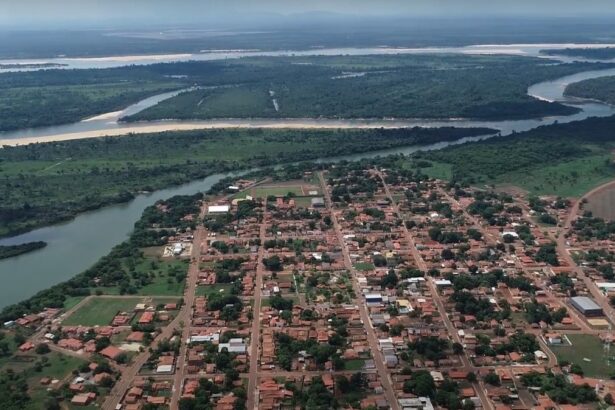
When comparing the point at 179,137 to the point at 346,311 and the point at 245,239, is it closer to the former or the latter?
the point at 245,239

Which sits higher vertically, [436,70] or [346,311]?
[436,70]

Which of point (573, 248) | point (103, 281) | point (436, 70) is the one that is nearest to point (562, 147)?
point (573, 248)

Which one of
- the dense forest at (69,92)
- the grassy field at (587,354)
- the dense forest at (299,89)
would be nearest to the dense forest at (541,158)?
the dense forest at (299,89)

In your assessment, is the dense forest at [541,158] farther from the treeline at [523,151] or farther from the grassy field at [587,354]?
the grassy field at [587,354]

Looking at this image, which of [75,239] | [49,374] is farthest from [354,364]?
[75,239]

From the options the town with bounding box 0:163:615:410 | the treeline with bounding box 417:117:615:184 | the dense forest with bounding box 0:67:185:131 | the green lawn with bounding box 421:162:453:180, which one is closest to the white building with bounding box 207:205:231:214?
the town with bounding box 0:163:615:410

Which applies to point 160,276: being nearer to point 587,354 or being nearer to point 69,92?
point 587,354

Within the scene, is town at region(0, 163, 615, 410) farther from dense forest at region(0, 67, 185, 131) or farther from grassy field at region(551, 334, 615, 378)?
dense forest at region(0, 67, 185, 131)
